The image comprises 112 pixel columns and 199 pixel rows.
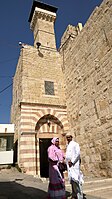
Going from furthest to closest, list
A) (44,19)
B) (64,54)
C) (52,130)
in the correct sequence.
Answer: (44,19) → (64,54) → (52,130)

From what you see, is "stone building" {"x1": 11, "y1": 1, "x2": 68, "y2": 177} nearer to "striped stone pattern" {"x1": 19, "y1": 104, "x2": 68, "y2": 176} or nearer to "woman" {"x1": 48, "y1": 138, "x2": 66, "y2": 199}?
"striped stone pattern" {"x1": 19, "y1": 104, "x2": 68, "y2": 176}

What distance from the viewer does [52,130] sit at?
9.45m

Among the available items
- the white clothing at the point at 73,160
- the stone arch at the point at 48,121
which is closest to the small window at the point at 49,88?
the stone arch at the point at 48,121

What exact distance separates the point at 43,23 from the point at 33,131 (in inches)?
418

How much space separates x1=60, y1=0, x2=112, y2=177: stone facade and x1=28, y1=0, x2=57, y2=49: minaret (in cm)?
537

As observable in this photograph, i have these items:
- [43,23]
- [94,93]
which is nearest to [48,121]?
[94,93]

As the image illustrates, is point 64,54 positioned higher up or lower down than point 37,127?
higher up

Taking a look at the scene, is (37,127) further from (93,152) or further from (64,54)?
(64,54)

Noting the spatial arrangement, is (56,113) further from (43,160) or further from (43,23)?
(43,23)

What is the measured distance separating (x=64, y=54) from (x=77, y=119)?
4.70 metres

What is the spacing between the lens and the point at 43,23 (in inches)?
596

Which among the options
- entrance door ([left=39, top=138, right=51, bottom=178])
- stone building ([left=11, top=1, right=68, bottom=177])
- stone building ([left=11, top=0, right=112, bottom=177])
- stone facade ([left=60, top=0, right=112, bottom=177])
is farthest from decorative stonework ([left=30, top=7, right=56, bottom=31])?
entrance door ([left=39, top=138, right=51, bottom=178])

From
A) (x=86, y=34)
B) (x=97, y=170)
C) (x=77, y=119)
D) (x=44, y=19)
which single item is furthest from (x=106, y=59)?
(x=44, y=19)

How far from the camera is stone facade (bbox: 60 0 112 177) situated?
644 cm
